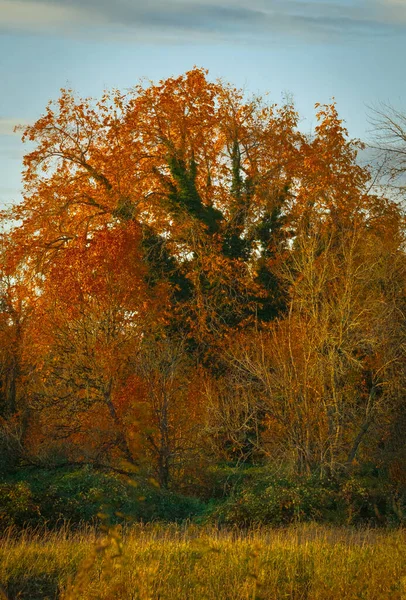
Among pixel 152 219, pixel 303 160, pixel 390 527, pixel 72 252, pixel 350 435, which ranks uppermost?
pixel 303 160

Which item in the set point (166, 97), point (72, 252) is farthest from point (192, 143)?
point (72, 252)

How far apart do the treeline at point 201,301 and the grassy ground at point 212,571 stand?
312cm

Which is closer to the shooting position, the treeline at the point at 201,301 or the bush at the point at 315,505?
the bush at the point at 315,505

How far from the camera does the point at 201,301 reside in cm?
2530

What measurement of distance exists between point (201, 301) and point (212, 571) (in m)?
17.3

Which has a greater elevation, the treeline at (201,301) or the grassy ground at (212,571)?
the treeline at (201,301)

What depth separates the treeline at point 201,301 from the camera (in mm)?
17484

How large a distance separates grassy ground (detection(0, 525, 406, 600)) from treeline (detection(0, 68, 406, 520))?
3125 millimetres

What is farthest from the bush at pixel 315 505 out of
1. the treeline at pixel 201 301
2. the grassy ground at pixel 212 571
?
the grassy ground at pixel 212 571

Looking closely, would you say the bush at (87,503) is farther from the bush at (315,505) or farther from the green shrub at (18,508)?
the bush at (315,505)

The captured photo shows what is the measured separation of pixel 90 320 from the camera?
20031 millimetres

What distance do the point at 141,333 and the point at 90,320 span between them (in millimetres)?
1371

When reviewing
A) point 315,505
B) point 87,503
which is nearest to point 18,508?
point 87,503

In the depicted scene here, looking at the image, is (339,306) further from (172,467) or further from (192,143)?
(192,143)
